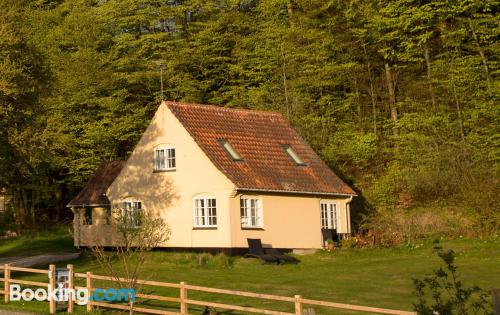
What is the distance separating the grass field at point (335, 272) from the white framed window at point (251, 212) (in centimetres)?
247

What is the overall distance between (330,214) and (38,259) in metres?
12.9

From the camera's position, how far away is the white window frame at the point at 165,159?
37.7 metres

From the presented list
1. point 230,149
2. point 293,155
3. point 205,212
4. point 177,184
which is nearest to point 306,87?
point 293,155

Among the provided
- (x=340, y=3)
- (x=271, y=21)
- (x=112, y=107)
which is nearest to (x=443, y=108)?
(x=340, y=3)

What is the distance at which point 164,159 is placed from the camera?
38.1m

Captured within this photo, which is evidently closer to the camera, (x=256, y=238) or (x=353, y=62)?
(x=256, y=238)

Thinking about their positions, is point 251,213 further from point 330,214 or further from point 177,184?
point 330,214

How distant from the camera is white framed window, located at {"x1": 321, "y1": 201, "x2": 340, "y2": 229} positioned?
39125 mm

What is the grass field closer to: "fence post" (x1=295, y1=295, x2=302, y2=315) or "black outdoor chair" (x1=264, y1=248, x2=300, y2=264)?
"black outdoor chair" (x1=264, y1=248, x2=300, y2=264)

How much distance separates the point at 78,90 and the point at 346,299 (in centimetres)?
3638

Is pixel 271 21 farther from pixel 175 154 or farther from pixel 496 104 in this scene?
pixel 175 154

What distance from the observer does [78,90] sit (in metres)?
Answer: 56.0

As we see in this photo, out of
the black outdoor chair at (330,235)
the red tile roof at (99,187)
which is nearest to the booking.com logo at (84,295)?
the black outdoor chair at (330,235)

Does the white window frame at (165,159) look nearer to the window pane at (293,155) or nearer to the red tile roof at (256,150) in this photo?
the red tile roof at (256,150)
